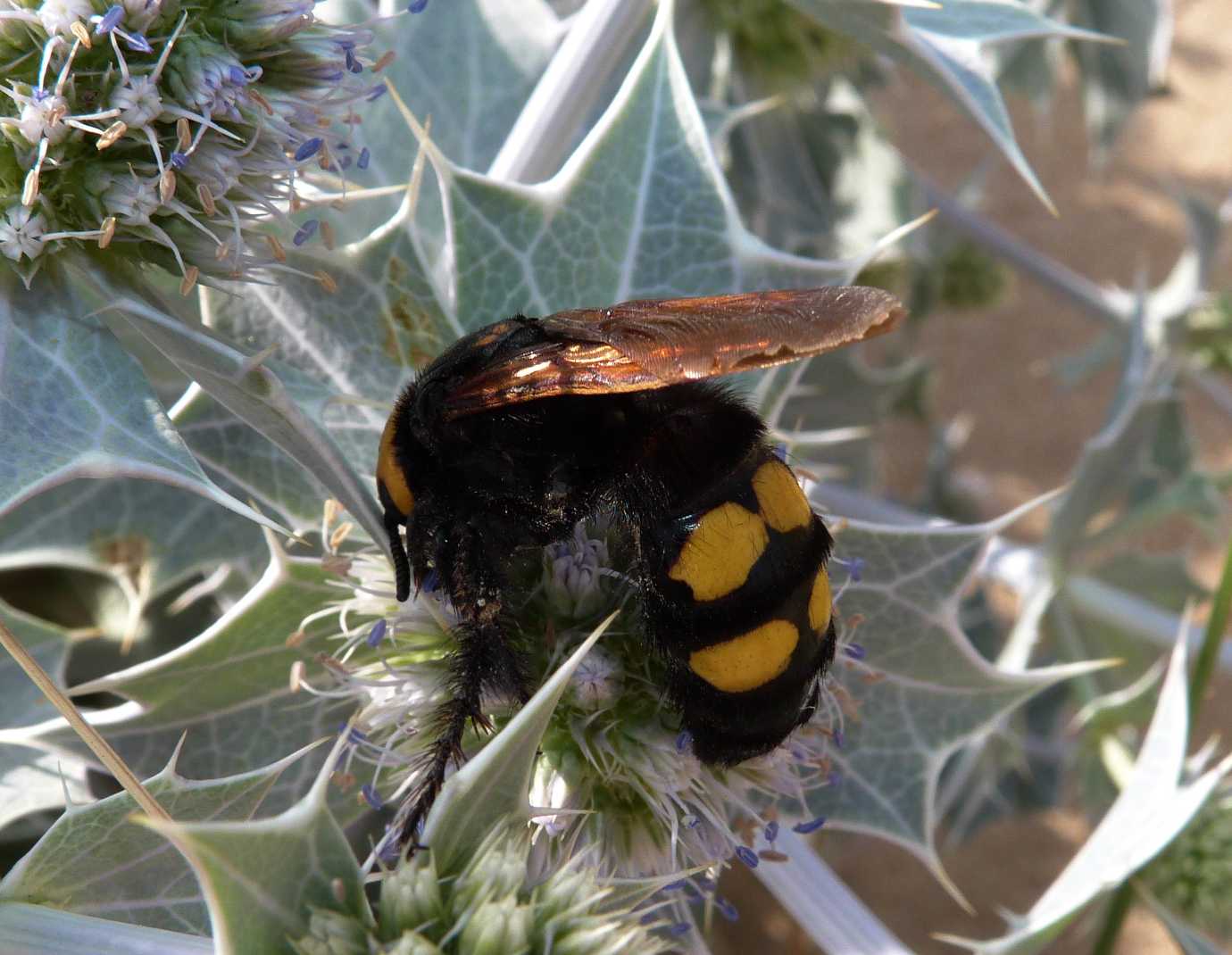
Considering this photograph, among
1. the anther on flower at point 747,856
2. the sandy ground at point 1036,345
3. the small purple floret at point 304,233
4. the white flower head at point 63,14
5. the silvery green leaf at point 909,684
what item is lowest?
the sandy ground at point 1036,345

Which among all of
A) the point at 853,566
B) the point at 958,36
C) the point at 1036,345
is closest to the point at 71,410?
the point at 853,566

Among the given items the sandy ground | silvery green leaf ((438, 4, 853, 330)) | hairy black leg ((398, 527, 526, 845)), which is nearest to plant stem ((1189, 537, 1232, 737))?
silvery green leaf ((438, 4, 853, 330))

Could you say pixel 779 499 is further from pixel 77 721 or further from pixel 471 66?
pixel 471 66

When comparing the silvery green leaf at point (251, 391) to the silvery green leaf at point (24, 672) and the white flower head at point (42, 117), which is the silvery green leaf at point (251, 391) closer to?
the white flower head at point (42, 117)

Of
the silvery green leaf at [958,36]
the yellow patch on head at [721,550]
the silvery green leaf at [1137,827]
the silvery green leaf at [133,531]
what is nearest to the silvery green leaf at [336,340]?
the silvery green leaf at [133,531]

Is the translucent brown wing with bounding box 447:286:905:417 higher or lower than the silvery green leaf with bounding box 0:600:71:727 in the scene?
higher

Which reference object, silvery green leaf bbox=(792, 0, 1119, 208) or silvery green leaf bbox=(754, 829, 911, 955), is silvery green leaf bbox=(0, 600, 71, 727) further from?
silvery green leaf bbox=(792, 0, 1119, 208)
